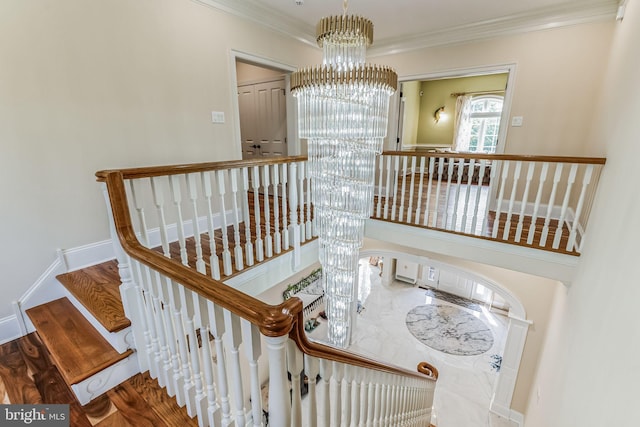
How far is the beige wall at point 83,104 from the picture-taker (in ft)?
6.46

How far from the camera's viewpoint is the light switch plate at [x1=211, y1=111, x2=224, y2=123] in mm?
3156

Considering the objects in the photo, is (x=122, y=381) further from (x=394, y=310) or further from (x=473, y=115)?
(x=473, y=115)

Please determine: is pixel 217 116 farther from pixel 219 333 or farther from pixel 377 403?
pixel 377 403

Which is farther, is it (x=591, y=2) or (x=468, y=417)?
(x=468, y=417)

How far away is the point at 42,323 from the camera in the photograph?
1.91 metres

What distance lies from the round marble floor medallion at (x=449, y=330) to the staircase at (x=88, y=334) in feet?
20.5

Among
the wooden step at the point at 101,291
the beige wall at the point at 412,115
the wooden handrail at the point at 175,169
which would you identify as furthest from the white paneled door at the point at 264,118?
the beige wall at the point at 412,115

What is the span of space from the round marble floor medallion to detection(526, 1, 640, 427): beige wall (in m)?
3.54

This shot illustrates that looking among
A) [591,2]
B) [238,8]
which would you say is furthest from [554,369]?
[238,8]

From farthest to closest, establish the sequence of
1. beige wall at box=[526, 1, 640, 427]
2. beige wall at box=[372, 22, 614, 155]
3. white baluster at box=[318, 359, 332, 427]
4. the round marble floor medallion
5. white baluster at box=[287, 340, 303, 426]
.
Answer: the round marble floor medallion
beige wall at box=[372, 22, 614, 155]
beige wall at box=[526, 1, 640, 427]
white baluster at box=[318, 359, 332, 427]
white baluster at box=[287, 340, 303, 426]

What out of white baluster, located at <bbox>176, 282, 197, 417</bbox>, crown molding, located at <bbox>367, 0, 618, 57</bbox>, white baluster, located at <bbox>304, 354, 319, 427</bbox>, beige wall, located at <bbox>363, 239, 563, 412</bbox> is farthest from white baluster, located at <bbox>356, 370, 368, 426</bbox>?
crown molding, located at <bbox>367, 0, 618, 57</bbox>

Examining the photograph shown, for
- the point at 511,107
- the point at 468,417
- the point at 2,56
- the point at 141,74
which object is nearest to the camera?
the point at 2,56

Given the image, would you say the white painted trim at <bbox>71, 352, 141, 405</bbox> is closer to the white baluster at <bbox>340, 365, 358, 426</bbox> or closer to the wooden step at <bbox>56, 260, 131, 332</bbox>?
the wooden step at <bbox>56, 260, 131, 332</bbox>

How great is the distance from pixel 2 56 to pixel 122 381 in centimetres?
228
